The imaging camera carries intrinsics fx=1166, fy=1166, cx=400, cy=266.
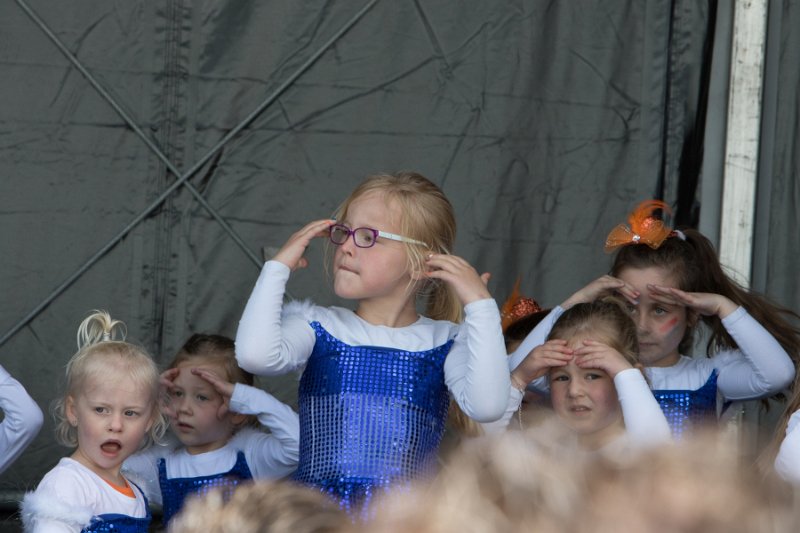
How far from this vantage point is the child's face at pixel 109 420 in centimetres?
267

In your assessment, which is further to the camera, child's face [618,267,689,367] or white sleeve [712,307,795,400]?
child's face [618,267,689,367]

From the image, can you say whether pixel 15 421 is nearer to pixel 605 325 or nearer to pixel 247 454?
pixel 247 454

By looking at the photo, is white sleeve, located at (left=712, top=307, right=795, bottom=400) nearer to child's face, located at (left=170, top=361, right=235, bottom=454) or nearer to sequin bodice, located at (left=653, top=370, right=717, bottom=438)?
sequin bodice, located at (left=653, top=370, right=717, bottom=438)

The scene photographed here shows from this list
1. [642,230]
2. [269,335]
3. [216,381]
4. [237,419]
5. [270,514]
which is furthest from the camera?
[642,230]

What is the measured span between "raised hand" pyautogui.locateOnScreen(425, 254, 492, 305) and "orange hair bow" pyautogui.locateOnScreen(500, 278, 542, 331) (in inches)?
33.0

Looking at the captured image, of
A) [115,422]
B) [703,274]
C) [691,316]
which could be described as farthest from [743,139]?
[115,422]

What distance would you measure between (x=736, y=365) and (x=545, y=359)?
66 cm

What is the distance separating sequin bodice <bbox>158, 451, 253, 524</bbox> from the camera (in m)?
3.06

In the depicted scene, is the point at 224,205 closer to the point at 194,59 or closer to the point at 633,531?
the point at 194,59

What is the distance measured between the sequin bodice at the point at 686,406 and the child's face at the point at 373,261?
0.86 m

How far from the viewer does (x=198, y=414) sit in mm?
3129

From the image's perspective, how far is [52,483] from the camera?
8.41ft

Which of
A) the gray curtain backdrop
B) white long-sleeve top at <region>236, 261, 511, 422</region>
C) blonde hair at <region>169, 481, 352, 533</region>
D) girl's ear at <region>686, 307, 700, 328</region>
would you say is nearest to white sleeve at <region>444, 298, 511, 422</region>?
white long-sleeve top at <region>236, 261, 511, 422</region>

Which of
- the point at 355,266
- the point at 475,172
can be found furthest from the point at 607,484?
the point at 475,172
